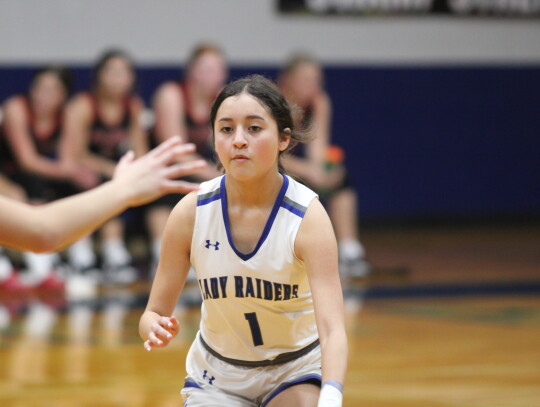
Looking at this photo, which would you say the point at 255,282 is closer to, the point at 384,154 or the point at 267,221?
the point at 267,221

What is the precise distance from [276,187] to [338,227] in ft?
17.5

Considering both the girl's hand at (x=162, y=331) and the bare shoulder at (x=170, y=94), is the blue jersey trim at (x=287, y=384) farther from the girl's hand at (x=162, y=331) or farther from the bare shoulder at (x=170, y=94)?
the bare shoulder at (x=170, y=94)

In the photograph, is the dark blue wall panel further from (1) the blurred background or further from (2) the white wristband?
(2) the white wristband

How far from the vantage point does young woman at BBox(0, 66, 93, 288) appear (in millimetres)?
7633

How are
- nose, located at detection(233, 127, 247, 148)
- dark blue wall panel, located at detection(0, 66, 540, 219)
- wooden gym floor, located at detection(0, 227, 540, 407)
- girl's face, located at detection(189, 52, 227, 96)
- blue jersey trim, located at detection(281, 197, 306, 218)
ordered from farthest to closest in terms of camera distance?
dark blue wall panel, located at detection(0, 66, 540, 219)
girl's face, located at detection(189, 52, 227, 96)
wooden gym floor, located at detection(0, 227, 540, 407)
blue jersey trim, located at detection(281, 197, 306, 218)
nose, located at detection(233, 127, 247, 148)

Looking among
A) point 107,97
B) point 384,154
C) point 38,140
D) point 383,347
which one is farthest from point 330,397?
point 384,154

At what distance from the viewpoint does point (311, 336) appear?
113 inches

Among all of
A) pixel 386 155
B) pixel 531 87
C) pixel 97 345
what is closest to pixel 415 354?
pixel 97 345

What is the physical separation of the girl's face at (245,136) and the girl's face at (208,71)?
15.6 feet

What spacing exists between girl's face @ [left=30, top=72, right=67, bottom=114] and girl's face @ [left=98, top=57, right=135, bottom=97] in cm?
30

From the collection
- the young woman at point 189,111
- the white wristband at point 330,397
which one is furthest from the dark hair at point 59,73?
the white wristband at point 330,397

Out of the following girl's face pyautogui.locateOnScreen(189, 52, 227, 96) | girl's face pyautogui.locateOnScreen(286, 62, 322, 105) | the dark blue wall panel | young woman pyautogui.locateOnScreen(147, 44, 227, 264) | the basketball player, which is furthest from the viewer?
the dark blue wall panel

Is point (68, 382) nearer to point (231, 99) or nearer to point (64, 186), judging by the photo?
point (231, 99)

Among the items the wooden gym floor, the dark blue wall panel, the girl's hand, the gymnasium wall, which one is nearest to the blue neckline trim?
the girl's hand
